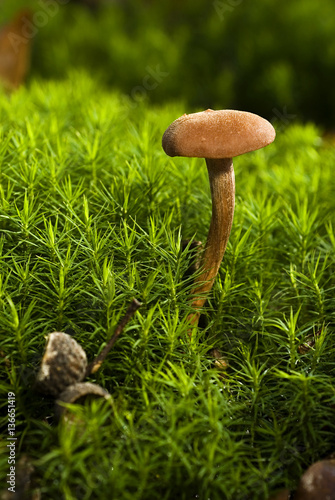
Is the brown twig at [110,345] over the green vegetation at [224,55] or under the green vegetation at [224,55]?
under

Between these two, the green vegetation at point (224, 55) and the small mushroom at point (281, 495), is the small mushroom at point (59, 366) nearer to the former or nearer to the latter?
the small mushroom at point (281, 495)

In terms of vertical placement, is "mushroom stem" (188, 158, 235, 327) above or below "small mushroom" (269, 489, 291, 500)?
above

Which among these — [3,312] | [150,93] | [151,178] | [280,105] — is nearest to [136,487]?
[3,312]

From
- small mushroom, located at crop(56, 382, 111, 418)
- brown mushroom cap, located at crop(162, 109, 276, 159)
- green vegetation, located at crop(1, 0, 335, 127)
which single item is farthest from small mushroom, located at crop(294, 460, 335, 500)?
green vegetation, located at crop(1, 0, 335, 127)

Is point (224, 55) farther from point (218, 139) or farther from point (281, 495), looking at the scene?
point (281, 495)

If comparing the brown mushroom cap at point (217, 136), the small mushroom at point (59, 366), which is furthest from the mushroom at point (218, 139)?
the small mushroom at point (59, 366)

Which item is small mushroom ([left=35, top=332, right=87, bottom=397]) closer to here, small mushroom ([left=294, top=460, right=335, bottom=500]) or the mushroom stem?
the mushroom stem

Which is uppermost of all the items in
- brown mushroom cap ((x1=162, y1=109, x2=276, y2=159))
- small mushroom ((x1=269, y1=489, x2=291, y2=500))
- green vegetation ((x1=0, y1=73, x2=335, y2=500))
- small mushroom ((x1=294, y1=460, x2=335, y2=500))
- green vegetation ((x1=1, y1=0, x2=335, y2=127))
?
brown mushroom cap ((x1=162, y1=109, x2=276, y2=159))

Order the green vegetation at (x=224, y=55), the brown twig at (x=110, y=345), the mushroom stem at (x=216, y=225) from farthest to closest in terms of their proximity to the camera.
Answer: the green vegetation at (x=224, y=55) < the mushroom stem at (x=216, y=225) < the brown twig at (x=110, y=345)
